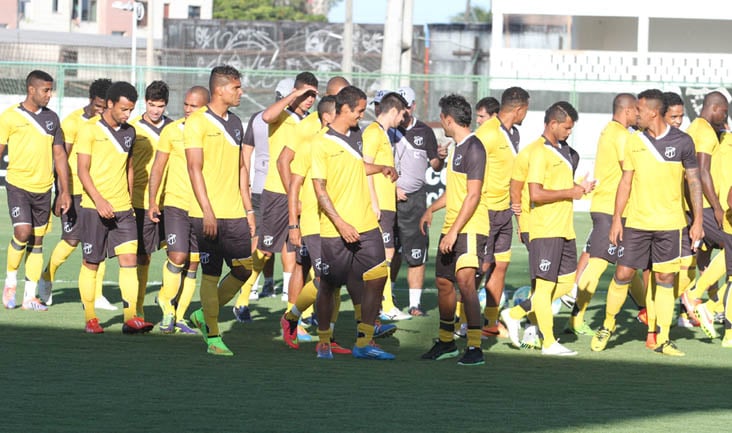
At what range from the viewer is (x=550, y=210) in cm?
1035

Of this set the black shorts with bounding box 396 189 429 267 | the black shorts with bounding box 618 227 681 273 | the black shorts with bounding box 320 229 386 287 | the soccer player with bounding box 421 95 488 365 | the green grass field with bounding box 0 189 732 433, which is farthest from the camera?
the black shorts with bounding box 396 189 429 267

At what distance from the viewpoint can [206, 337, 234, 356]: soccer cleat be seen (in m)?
9.80

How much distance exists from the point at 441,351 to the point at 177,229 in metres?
2.48

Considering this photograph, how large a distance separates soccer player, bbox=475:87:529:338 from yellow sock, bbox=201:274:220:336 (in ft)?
7.57

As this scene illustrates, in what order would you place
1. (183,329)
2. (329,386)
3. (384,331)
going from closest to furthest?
(329,386) < (384,331) < (183,329)

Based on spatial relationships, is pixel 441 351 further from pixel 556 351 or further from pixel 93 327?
pixel 93 327

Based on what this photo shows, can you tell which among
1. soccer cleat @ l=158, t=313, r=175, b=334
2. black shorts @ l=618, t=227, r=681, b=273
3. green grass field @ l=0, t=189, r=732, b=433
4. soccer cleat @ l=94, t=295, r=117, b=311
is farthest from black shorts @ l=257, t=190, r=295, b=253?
black shorts @ l=618, t=227, r=681, b=273

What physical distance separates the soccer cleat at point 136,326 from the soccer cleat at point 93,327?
0.65ft

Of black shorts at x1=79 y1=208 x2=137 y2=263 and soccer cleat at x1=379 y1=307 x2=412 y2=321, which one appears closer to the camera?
black shorts at x1=79 y1=208 x2=137 y2=263

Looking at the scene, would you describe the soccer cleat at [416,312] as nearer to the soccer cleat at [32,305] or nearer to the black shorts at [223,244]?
the black shorts at [223,244]

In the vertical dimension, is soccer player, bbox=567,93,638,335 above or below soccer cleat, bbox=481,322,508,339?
above

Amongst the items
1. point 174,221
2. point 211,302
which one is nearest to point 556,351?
point 211,302

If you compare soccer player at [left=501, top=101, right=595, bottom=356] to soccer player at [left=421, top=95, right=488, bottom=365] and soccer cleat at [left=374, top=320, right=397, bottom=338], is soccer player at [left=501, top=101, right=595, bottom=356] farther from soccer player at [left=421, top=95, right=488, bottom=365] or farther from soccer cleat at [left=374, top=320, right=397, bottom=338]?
soccer cleat at [left=374, top=320, right=397, bottom=338]

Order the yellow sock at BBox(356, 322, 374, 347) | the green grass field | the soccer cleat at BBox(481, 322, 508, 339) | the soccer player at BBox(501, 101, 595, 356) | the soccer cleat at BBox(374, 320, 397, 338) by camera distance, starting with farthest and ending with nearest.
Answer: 1. the soccer cleat at BBox(481, 322, 508, 339)
2. the soccer cleat at BBox(374, 320, 397, 338)
3. the soccer player at BBox(501, 101, 595, 356)
4. the yellow sock at BBox(356, 322, 374, 347)
5. the green grass field
